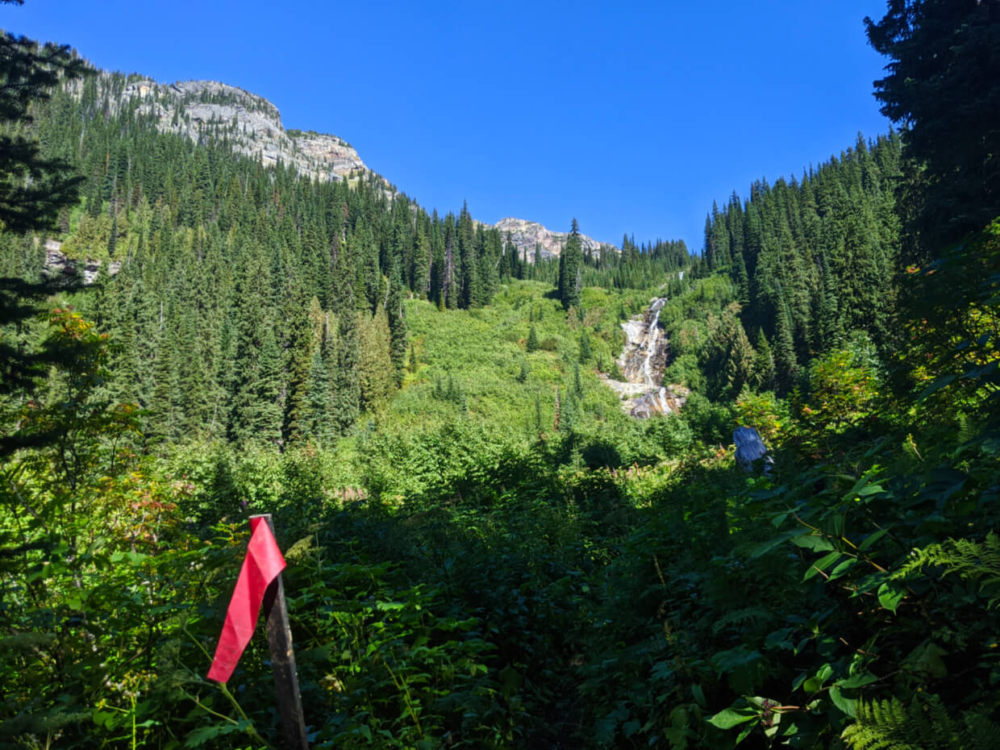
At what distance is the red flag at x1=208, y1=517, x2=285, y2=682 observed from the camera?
7.32 ft

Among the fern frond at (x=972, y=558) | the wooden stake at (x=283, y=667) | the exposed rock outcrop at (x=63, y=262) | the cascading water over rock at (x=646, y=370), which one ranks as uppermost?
the exposed rock outcrop at (x=63, y=262)

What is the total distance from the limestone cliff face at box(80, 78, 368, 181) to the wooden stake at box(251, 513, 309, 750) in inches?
7115

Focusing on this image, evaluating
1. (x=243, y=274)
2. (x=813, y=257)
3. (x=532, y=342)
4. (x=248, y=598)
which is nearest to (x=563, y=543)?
(x=248, y=598)

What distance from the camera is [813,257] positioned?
57.5m

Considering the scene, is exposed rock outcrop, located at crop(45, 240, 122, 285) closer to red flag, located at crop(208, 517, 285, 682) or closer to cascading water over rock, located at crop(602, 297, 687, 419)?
cascading water over rock, located at crop(602, 297, 687, 419)

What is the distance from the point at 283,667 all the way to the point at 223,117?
725ft

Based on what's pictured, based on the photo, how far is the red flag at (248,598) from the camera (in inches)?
87.8

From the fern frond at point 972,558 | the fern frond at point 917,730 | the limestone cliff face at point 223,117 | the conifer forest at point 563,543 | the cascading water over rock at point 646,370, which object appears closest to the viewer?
the fern frond at point 917,730

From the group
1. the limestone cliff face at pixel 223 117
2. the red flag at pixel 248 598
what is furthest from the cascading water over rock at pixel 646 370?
the limestone cliff face at pixel 223 117

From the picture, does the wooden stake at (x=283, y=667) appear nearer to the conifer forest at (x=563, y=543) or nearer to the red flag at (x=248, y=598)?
the red flag at (x=248, y=598)

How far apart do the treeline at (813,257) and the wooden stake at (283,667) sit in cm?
744

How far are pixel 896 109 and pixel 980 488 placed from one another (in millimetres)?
15093

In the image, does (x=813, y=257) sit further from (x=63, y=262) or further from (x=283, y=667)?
(x=63, y=262)

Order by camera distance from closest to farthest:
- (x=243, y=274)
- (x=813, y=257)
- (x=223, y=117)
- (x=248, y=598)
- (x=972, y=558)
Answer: (x=972, y=558), (x=248, y=598), (x=243, y=274), (x=813, y=257), (x=223, y=117)
